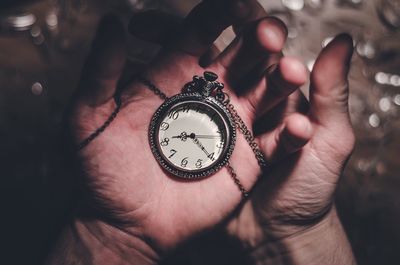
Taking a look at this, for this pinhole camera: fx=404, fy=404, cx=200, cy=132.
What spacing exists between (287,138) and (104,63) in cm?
55

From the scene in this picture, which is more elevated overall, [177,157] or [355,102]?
[177,157]

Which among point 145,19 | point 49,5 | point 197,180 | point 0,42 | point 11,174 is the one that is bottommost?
point 11,174

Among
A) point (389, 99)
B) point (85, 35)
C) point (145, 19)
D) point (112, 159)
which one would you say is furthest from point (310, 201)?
point (85, 35)

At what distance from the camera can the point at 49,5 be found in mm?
1769

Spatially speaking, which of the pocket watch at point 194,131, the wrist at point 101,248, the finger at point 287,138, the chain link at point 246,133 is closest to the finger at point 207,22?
the pocket watch at point 194,131

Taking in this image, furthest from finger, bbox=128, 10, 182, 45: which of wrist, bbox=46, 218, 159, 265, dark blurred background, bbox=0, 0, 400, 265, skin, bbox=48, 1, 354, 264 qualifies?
wrist, bbox=46, 218, 159, 265

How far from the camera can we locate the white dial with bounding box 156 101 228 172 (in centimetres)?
129

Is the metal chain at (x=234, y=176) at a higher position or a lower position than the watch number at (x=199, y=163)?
lower

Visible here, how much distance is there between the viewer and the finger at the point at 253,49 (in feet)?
3.89

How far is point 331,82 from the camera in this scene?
117cm

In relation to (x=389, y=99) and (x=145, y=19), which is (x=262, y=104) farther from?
(x=389, y=99)

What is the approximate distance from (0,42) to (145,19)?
2.65 ft

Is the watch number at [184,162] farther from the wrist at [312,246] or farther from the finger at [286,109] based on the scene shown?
the wrist at [312,246]

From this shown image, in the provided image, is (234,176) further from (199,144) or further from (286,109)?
(286,109)
